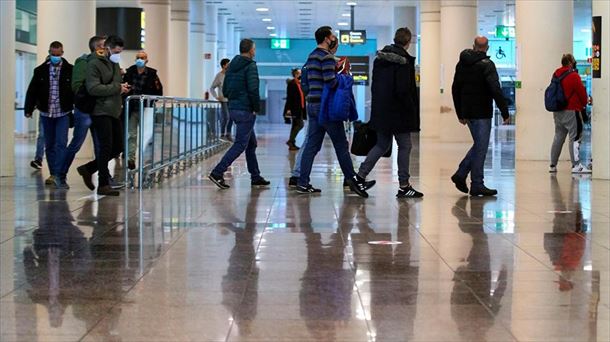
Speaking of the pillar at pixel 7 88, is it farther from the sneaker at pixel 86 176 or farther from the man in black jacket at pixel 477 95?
the man in black jacket at pixel 477 95

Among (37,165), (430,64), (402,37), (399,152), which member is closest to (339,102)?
(399,152)

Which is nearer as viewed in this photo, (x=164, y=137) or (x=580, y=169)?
(x=164, y=137)

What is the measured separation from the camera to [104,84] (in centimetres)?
1135

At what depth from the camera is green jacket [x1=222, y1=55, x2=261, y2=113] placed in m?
12.3

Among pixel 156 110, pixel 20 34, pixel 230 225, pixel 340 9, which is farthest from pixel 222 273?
pixel 340 9

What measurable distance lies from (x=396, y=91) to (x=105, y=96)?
3.24 m

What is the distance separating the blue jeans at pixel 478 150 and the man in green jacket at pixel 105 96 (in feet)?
13.0

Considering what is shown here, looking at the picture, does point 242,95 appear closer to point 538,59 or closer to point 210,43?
point 538,59

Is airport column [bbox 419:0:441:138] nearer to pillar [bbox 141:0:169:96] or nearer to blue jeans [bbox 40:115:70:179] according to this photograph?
pillar [bbox 141:0:169:96]

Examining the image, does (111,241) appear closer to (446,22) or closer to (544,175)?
(544,175)

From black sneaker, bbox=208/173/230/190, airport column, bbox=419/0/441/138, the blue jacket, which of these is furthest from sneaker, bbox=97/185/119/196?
airport column, bbox=419/0/441/138

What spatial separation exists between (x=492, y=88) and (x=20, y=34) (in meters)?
27.8

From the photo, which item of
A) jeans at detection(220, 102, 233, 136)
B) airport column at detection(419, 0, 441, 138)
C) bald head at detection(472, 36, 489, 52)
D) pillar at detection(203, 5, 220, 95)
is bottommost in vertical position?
jeans at detection(220, 102, 233, 136)

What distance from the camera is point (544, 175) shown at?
49.0ft
